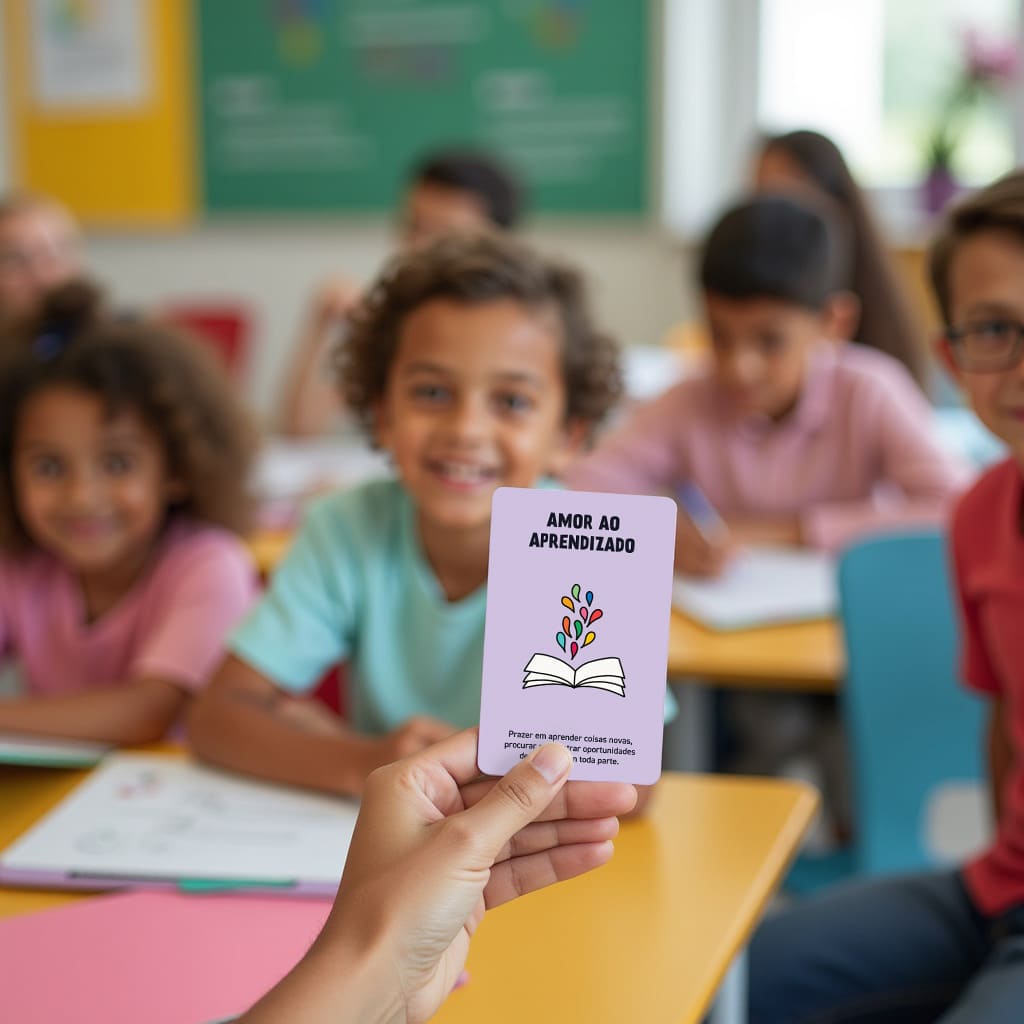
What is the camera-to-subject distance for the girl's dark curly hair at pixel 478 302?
1.64 meters

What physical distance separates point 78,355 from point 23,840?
0.87 meters

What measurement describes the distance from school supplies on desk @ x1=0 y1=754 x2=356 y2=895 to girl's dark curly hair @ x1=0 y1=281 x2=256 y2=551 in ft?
2.07

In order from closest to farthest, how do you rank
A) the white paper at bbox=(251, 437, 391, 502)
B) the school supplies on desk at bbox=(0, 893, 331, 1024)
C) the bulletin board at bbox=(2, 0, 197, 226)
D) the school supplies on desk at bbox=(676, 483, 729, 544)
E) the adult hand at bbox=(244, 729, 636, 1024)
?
the adult hand at bbox=(244, 729, 636, 1024), the school supplies on desk at bbox=(0, 893, 331, 1024), the school supplies on desk at bbox=(676, 483, 729, 544), the white paper at bbox=(251, 437, 391, 502), the bulletin board at bbox=(2, 0, 197, 226)

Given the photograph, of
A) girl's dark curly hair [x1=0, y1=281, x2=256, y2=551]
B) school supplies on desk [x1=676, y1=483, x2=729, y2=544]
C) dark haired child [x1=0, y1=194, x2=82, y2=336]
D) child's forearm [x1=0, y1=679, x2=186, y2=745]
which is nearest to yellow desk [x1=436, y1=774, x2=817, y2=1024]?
child's forearm [x1=0, y1=679, x2=186, y2=745]

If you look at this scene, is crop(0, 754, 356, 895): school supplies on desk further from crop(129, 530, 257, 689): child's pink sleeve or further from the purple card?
the purple card

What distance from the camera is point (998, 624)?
4.92ft

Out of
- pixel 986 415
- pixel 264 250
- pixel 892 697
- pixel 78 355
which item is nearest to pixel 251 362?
pixel 264 250

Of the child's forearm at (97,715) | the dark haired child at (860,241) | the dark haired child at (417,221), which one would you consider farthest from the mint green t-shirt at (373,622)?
the dark haired child at (417,221)

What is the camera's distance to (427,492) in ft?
5.17

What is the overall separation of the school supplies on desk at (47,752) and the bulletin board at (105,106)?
15.5 feet

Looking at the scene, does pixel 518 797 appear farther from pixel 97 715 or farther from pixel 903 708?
pixel 903 708

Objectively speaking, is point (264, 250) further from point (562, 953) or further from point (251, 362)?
point (562, 953)

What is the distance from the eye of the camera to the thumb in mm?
829

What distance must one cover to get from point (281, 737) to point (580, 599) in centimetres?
62
